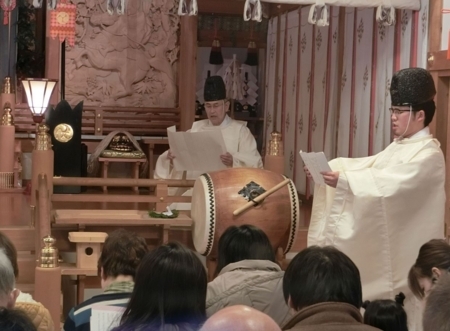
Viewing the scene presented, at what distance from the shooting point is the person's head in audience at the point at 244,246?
3.84m

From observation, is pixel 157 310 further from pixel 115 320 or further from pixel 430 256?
pixel 430 256

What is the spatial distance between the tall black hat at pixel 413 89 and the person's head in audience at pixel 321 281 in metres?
2.75

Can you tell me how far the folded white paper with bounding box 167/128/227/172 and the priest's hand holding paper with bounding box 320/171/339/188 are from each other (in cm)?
163

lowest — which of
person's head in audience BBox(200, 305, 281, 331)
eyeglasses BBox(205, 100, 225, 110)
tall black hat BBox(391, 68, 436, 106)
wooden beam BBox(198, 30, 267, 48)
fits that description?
person's head in audience BBox(200, 305, 281, 331)

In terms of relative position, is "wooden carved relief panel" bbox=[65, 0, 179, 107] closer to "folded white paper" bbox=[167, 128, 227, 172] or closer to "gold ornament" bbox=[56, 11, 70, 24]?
"gold ornament" bbox=[56, 11, 70, 24]

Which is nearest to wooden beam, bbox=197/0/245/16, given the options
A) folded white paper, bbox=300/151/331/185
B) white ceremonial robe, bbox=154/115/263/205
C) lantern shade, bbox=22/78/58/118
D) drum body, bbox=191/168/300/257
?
lantern shade, bbox=22/78/58/118

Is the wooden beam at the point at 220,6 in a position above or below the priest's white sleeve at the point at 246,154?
above

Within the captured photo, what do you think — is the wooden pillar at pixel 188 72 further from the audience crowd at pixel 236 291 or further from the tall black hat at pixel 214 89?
the audience crowd at pixel 236 291

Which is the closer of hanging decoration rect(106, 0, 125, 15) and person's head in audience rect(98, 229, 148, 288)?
person's head in audience rect(98, 229, 148, 288)

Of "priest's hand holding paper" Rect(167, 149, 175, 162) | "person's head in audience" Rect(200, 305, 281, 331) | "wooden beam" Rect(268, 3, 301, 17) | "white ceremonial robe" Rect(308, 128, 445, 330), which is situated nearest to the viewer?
"person's head in audience" Rect(200, 305, 281, 331)

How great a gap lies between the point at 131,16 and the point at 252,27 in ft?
5.91

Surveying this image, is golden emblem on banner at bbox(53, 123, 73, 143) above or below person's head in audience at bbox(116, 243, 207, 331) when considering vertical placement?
above

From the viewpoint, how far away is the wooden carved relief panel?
11.4 m

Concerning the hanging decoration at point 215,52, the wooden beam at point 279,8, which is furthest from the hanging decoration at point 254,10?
the hanging decoration at point 215,52
